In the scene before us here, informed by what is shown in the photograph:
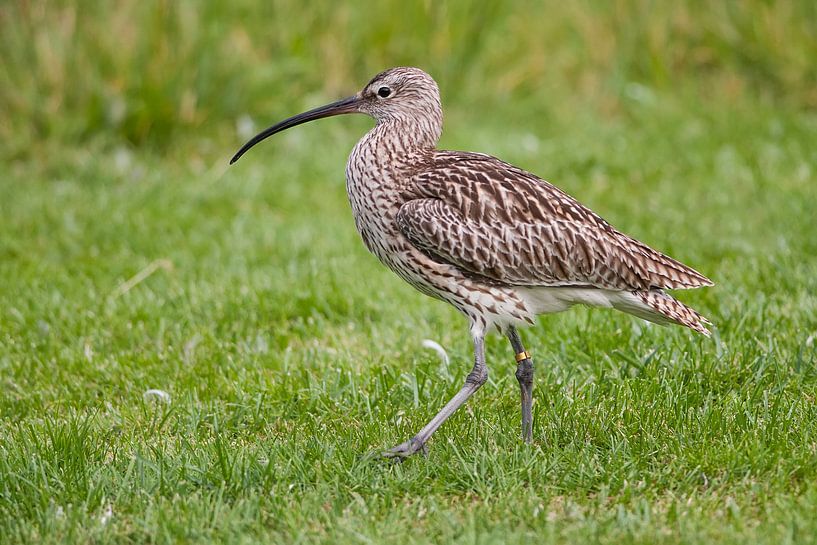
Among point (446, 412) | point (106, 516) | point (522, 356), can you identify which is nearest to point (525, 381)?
point (522, 356)

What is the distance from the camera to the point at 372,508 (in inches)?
169

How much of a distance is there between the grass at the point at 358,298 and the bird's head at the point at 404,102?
1.23 m

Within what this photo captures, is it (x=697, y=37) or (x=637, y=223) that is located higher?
(x=697, y=37)

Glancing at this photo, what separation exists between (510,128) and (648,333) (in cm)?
550

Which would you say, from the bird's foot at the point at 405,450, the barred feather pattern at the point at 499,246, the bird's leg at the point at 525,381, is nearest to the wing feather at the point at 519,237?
the barred feather pattern at the point at 499,246

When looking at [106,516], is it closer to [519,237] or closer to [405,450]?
[405,450]

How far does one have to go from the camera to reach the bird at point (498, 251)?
4980mm

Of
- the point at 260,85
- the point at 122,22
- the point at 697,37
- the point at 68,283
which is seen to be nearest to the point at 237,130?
the point at 260,85

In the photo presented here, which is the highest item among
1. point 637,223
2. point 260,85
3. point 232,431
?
point 260,85

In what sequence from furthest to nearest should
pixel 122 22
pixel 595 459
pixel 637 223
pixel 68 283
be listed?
pixel 122 22, pixel 637 223, pixel 68 283, pixel 595 459

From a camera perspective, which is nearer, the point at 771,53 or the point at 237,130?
the point at 237,130

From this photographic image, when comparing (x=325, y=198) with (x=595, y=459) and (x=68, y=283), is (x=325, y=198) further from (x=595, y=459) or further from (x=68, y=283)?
(x=595, y=459)

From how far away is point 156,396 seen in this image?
566cm

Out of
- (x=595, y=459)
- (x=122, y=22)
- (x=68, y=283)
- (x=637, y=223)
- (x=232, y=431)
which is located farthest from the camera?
(x=122, y=22)
